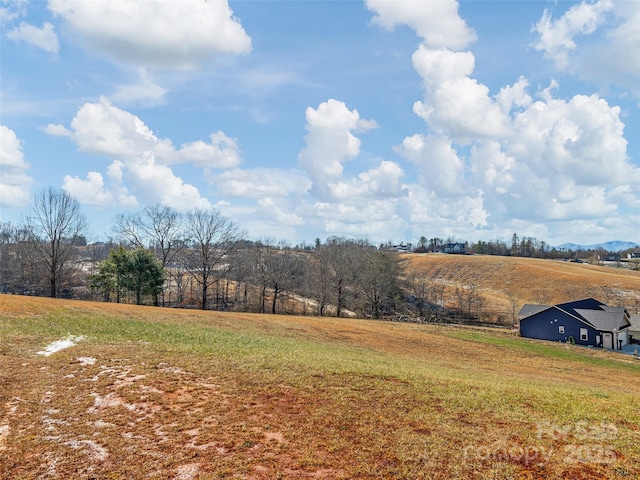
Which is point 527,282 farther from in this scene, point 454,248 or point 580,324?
point 454,248

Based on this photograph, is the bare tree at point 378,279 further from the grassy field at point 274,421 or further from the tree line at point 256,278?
the grassy field at point 274,421

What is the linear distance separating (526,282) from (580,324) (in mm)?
52945

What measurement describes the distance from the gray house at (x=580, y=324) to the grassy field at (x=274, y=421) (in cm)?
4090

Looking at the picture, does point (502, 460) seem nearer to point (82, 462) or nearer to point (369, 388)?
point (369, 388)

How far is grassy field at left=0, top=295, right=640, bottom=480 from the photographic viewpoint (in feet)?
22.7

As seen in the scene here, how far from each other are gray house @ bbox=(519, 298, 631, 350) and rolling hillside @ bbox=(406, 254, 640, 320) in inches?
804

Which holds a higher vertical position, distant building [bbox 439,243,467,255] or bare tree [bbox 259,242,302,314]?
distant building [bbox 439,243,467,255]

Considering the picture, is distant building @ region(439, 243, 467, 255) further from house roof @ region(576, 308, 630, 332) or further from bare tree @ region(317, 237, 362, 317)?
house roof @ region(576, 308, 630, 332)

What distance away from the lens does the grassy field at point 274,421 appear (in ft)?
22.7

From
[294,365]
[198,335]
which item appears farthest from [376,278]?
[294,365]

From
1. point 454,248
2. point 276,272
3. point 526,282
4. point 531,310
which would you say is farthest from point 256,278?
point 454,248

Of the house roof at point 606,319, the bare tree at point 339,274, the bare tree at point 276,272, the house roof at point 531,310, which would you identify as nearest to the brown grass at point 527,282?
the house roof at point 531,310

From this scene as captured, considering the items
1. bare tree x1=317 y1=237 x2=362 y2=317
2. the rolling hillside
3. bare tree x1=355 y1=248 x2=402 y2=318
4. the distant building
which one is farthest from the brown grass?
the distant building

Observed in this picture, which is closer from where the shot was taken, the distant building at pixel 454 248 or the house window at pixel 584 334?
the house window at pixel 584 334
